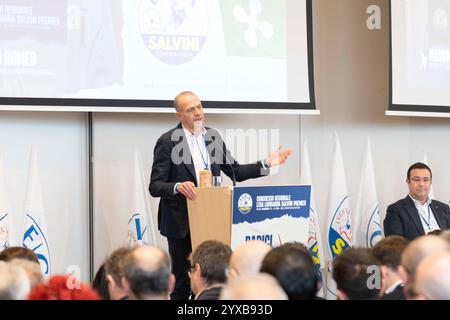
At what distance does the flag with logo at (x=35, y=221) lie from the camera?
6.11 metres

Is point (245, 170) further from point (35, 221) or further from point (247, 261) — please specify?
point (247, 261)

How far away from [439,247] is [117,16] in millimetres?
4097

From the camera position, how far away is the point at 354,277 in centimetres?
295

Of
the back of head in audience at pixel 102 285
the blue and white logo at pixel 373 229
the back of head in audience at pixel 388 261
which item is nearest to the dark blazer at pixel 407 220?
the blue and white logo at pixel 373 229

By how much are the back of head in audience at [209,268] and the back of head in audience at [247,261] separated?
21cm

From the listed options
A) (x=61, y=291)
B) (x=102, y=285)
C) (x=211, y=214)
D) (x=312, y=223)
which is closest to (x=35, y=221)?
(x=211, y=214)

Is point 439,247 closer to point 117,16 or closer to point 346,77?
point 117,16

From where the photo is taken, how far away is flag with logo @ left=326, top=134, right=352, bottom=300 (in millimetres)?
7035

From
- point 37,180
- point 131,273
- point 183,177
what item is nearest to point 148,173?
point 37,180

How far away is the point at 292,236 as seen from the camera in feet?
16.4

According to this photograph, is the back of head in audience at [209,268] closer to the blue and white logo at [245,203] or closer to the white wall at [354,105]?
the blue and white logo at [245,203]

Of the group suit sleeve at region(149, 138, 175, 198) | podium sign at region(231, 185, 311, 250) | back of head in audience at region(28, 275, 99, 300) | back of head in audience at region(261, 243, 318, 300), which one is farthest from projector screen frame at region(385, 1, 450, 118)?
back of head in audience at region(28, 275, 99, 300)

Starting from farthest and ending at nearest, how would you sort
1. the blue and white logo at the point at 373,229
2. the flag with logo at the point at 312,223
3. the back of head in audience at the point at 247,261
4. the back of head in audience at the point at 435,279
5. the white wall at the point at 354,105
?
the white wall at the point at 354,105 < the blue and white logo at the point at 373,229 < the flag with logo at the point at 312,223 < the back of head in audience at the point at 247,261 < the back of head in audience at the point at 435,279

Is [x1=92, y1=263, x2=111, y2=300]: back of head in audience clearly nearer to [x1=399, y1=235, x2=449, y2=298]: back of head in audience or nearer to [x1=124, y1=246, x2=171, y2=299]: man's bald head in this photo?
[x1=124, y1=246, x2=171, y2=299]: man's bald head
